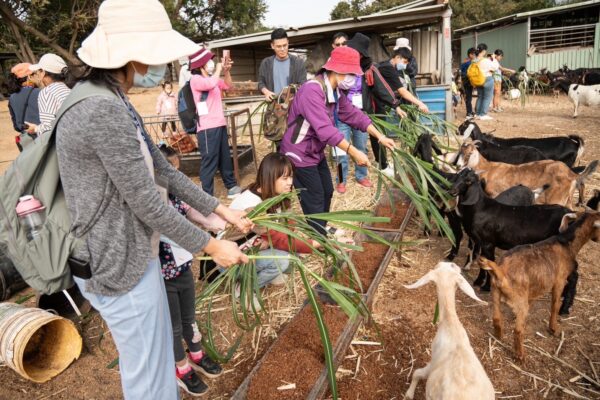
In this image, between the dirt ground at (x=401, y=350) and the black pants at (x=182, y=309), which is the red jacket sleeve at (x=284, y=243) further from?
the black pants at (x=182, y=309)

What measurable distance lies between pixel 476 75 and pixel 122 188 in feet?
39.1

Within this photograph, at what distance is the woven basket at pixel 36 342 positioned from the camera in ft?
10.1

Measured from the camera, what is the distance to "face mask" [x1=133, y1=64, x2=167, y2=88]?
174 cm

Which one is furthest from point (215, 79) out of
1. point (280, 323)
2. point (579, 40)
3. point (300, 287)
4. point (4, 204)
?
point (579, 40)

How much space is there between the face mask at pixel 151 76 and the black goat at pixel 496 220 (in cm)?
305

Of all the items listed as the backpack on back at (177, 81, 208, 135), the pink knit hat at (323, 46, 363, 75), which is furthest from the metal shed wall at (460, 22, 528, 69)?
the pink knit hat at (323, 46, 363, 75)

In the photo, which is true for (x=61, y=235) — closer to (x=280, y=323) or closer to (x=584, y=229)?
(x=280, y=323)

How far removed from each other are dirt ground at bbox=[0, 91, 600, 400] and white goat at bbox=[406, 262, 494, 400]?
0.44 meters

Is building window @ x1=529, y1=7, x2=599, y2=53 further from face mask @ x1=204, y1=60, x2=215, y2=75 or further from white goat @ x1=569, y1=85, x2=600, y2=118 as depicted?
face mask @ x1=204, y1=60, x2=215, y2=75

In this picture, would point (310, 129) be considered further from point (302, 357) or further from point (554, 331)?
point (554, 331)

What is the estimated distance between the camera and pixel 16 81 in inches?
224

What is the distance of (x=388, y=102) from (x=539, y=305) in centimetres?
362

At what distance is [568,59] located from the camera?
752 inches

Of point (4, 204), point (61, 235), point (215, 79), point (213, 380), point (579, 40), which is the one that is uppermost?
point (579, 40)
